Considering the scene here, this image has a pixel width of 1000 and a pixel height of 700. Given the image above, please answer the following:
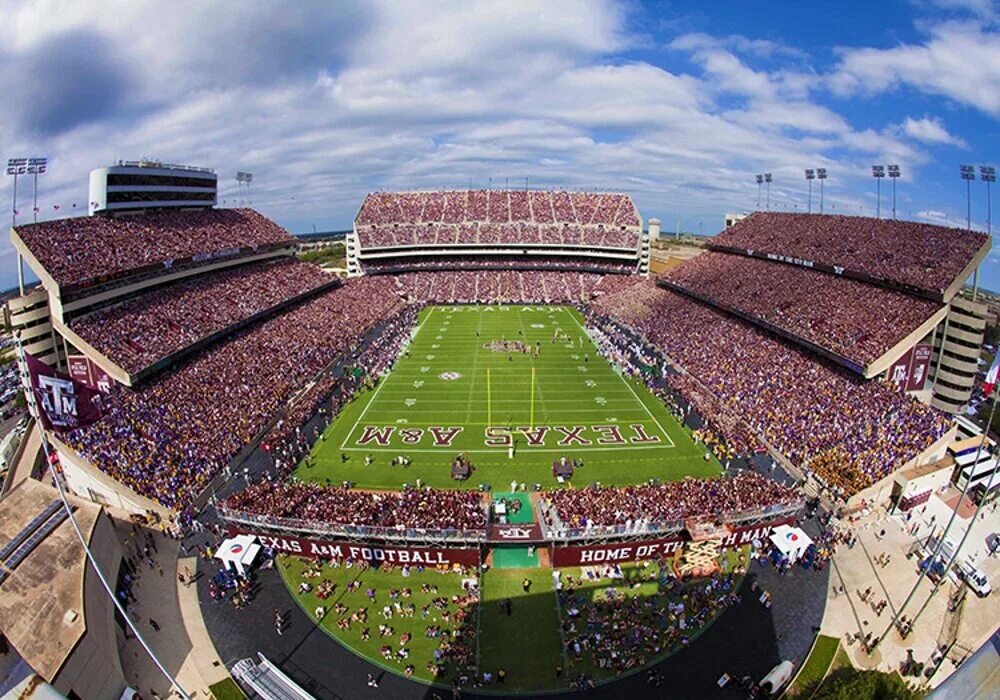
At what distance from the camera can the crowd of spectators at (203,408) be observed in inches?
990

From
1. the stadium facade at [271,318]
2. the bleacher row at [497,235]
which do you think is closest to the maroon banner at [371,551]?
the stadium facade at [271,318]

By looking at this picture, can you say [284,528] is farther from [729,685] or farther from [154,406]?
[729,685]

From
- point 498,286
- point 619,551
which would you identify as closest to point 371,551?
point 619,551

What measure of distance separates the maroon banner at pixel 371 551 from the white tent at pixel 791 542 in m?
11.6

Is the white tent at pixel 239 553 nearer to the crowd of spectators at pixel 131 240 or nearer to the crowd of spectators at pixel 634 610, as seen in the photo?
the crowd of spectators at pixel 634 610

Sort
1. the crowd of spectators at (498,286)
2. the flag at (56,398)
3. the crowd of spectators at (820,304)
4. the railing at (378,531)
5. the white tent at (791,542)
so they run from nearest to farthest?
1. the flag at (56,398)
2. the railing at (378,531)
3. the white tent at (791,542)
4. the crowd of spectators at (820,304)
5. the crowd of spectators at (498,286)

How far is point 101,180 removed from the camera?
40.2 m

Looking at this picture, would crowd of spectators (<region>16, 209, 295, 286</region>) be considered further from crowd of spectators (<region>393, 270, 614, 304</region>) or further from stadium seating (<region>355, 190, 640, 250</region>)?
stadium seating (<region>355, 190, 640, 250</region>)

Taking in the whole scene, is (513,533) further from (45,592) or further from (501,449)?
(45,592)

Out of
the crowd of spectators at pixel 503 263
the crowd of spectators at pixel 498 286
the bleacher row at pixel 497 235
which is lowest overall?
the crowd of spectators at pixel 498 286

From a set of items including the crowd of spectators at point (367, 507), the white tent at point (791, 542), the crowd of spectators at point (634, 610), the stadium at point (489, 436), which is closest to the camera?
the crowd of spectators at point (634, 610)

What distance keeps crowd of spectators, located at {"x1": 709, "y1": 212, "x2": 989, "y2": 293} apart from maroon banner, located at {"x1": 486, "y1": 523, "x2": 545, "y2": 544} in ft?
99.2

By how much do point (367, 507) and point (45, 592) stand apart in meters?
9.85

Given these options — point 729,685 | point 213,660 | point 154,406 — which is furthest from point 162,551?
point 729,685
